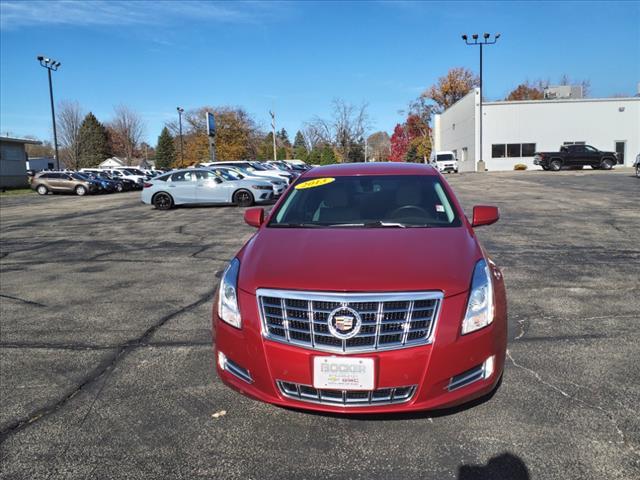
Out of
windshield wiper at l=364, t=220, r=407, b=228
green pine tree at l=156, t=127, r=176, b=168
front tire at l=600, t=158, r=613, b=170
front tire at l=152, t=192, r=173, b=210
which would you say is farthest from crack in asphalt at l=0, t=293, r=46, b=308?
green pine tree at l=156, t=127, r=176, b=168

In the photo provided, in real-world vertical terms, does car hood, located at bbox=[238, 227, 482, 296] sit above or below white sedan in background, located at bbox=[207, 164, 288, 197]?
below

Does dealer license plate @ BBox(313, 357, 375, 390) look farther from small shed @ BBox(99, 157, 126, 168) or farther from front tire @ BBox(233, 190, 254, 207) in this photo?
small shed @ BBox(99, 157, 126, 168)

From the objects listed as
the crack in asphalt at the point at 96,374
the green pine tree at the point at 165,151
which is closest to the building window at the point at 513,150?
the crack in asphalt at the point at 96,374

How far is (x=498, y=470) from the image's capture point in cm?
256

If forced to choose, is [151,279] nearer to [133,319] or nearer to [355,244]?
[133,319]

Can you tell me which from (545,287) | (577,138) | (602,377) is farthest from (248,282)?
(577,138)

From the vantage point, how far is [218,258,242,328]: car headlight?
9.72 ft

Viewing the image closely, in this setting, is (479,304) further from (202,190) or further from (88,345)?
(202,190)

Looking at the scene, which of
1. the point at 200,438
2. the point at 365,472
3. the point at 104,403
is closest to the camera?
the point at 365,472

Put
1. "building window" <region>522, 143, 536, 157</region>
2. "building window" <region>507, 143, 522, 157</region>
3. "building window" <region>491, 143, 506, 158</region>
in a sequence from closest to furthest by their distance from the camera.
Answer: "building window" <region>522, 143, 536, 157</region>, "building window" <region>507, 143, 522, 157</region>, "building window" <region>491, 143, 506, 158</region>

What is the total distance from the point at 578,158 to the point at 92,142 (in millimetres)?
71031

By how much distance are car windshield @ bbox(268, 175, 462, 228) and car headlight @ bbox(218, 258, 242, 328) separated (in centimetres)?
Result: 89

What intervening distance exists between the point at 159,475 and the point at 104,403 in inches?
39.5

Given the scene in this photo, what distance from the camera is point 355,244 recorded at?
3.41 metres
